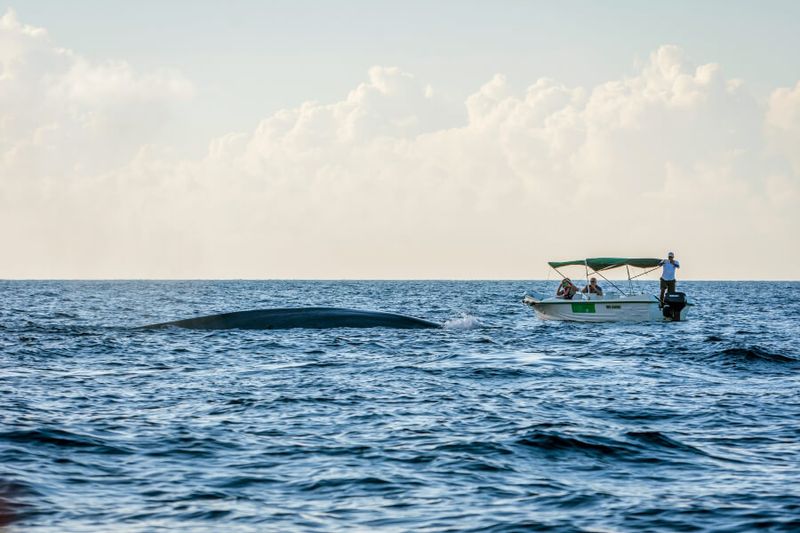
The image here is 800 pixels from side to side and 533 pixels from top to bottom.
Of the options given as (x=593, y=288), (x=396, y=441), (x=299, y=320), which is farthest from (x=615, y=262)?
(x=396, y=441)

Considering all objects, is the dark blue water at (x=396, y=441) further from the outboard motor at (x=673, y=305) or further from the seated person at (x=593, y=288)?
the seated person at (x=593, y=288)

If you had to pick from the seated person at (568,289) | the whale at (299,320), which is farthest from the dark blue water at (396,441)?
the seated person at (568,289)

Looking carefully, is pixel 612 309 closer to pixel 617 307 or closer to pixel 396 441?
pixel 617 307

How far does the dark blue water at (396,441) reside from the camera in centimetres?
948

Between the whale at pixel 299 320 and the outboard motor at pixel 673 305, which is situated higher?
the outboard motor at pixel 673 305

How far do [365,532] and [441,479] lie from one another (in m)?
2.29

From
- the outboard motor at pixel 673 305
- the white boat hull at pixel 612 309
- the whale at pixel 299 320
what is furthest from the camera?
the white boat hull at pixel 612 309

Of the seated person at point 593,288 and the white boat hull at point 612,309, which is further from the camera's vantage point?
the seated person at point 593,288

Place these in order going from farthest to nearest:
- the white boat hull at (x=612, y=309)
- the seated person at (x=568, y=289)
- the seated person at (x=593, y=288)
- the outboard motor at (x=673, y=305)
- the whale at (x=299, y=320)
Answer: the seated person at (x=593, y=288) → the seated person at (x=568, y=289) → the white boat hull at (x=612, y=309) → the outboard motor at (x=673, y=305) → the whale at (x=299, y=320)

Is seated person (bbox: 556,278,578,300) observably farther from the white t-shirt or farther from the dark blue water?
the dark blue water

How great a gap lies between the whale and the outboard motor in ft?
35.1

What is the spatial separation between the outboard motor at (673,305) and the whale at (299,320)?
10.7 meters

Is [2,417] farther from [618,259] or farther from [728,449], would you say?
[618,259]

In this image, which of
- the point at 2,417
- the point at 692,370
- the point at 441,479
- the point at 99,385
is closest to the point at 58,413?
the point at 2,417
